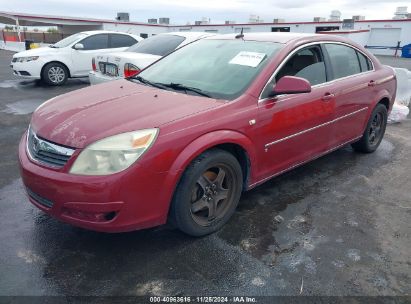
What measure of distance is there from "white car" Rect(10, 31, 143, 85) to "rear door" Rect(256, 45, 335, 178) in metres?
7.90

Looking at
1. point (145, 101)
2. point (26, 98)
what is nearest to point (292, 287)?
point (145, 101)

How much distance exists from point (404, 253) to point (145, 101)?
2.47 m

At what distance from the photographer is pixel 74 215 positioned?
2533mm

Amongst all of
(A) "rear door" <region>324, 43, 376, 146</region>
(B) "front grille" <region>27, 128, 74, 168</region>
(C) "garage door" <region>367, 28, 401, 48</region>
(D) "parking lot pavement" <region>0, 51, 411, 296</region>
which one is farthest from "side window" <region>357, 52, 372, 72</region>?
(C) "garage door" <region>367, 28, 401, 48</region>

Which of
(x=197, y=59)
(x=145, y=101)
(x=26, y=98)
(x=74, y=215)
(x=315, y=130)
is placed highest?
(x=197, y=59)

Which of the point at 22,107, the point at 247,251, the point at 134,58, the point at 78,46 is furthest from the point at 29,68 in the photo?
the point at 247,251

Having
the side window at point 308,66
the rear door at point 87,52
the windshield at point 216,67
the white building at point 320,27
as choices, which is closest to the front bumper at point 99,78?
the windshield at point 216,67

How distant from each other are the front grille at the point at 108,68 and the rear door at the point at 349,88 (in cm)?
406

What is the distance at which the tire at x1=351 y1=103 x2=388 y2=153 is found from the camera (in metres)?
4.87

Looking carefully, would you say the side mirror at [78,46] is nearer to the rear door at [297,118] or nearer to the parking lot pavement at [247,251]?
the parking lot pavement at [247,251]

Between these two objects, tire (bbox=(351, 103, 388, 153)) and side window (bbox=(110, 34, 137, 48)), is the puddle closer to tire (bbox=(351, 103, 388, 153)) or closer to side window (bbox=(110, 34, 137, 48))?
side window (bbox=(110, 34, 137, 48))

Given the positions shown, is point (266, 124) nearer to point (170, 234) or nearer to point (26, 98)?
point (170, 234)

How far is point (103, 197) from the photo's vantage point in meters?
2.39

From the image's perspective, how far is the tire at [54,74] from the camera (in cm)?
990
